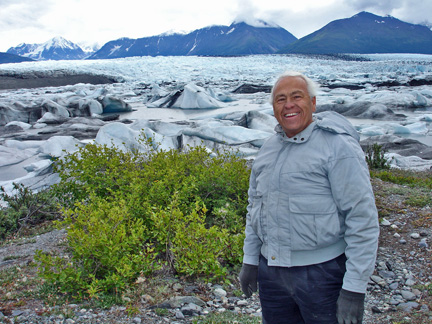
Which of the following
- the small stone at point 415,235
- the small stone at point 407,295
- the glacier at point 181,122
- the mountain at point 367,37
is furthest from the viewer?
the mountain at point 367,37

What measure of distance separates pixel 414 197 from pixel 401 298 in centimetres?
238

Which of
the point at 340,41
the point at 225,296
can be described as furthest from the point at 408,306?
the point at 340,41

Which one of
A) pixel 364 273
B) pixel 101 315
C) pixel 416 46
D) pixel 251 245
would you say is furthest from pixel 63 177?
pixel 416 46

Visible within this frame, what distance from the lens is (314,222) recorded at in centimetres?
175

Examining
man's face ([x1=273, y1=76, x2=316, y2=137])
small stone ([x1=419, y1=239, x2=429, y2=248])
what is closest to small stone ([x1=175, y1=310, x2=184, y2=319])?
man's face ([x1=273, y1=76, x2=316, y2=137])

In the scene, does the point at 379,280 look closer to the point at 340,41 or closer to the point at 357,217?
the point at 357,217

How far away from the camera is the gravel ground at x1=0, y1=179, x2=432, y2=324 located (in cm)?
276

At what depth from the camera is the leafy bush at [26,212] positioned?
5.15 metres

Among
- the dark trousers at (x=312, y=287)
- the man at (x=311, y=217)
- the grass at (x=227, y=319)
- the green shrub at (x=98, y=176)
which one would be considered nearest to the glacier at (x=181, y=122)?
the man at (x=311, y=217)

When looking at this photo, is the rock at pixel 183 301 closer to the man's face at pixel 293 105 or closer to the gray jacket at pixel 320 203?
the gray jacket at pixel 320 203

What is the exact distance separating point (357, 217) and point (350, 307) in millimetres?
409

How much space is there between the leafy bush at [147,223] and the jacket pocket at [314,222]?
1.67 m

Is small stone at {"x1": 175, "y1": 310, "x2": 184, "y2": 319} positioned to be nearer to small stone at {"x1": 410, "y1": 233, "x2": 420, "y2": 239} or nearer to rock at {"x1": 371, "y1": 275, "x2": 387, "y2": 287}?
rock at {"x1": 371, "y1": 275, "x2": 387, "y2": 287}

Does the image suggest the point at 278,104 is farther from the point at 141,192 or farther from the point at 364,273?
the point at 141,192
